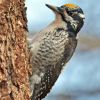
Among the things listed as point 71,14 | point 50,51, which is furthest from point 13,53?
point 71,14

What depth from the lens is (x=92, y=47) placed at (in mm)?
9141

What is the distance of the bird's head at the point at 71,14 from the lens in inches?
200

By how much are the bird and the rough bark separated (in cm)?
62

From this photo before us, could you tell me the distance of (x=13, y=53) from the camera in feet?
12.5

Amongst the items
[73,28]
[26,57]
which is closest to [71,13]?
[73,28]

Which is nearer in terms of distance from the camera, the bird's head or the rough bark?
the rough bark

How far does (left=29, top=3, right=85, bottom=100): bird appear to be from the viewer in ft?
15.6

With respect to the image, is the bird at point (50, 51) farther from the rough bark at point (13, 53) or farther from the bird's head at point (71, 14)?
the rough bark at point (13, 53)

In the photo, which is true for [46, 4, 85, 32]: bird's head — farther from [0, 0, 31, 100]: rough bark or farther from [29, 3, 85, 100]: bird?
[0, 0, 31, 100]: rough bark

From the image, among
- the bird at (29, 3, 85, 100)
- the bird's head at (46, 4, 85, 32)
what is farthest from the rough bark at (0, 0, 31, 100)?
the bird's head at (46, 4, 85, 32)

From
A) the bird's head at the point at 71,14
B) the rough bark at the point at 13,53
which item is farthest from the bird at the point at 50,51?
the rough bark at the point at 13,53

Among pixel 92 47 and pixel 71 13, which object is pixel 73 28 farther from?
pixel 92 47

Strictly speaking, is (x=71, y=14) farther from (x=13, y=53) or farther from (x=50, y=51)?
(x=13, y=53)

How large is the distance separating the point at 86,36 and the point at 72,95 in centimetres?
133
